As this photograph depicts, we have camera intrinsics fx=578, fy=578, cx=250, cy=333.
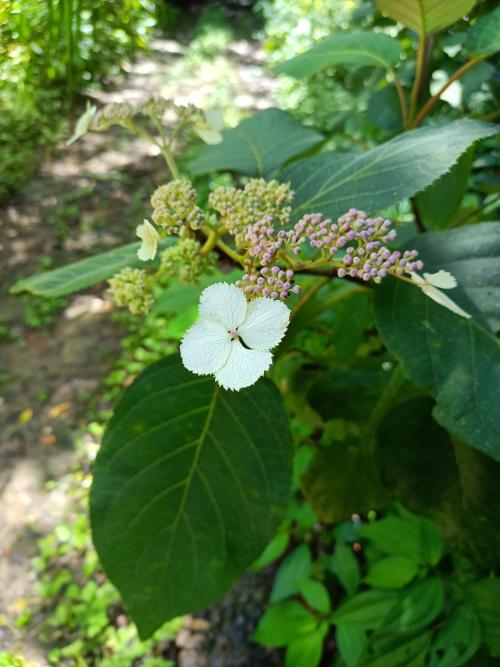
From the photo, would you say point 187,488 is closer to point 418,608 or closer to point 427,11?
point 418,608

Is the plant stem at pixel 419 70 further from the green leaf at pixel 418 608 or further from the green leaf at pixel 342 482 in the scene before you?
the green leaf at pixel 418 608

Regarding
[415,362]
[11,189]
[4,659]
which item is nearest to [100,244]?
[11,189]

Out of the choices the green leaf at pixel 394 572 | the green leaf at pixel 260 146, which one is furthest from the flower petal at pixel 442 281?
the green leaf at pixel 394 572

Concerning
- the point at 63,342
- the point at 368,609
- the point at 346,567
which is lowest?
the point at 63,342

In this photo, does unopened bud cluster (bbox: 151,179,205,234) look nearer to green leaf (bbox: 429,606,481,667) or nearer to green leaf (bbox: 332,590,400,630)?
green leaf (bbox: 429,606,481,667)

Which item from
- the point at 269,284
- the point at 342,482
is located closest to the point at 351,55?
the point at 269,284

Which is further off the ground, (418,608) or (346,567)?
(418,608)

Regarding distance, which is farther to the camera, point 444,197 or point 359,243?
point 444,197
